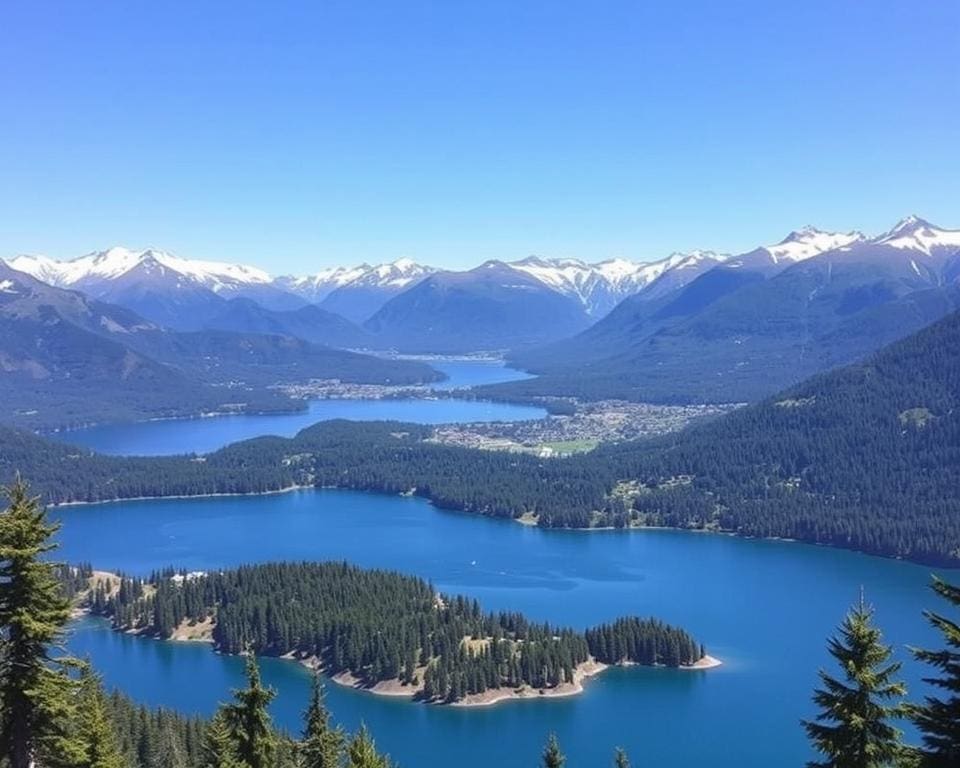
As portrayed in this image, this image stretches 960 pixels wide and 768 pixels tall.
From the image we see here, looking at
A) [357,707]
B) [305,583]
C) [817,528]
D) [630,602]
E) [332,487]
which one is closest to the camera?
[357,707]

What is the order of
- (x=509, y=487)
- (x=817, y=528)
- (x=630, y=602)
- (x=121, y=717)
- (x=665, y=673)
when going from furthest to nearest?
(x=509, y=487)
(x=817, y=528)
(x=630, y=602)
(x=665, y=673)
(x=121, y=717)

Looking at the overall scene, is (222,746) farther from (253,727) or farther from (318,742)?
(253,727)

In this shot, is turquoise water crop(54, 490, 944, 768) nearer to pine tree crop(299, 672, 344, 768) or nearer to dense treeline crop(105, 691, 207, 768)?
dense treeline crop(105, 691, 207, 768)

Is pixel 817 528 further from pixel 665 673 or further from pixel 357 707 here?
pixel 357 707

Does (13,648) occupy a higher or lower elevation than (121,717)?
higher

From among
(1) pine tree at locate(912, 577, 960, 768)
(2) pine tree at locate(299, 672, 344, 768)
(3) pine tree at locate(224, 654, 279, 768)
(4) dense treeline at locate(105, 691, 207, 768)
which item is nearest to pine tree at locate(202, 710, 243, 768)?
(3) pine tree at locate(224, 654, 279, 768)

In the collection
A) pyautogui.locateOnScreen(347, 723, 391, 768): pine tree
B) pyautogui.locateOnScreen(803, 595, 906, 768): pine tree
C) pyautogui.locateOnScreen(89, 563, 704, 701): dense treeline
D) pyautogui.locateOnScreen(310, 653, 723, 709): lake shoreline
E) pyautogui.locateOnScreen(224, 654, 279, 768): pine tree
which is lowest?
pyautogui.locateOnScreen(310, 653, 723, 709): lake shoreline

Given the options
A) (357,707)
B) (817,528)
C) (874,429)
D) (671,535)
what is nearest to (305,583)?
(357,707)
